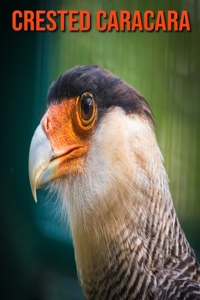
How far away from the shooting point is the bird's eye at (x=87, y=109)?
89 cm

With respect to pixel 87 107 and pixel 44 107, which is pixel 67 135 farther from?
pixel 44 107

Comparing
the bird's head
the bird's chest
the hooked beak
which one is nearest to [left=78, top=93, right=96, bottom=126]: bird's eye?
the bird's head

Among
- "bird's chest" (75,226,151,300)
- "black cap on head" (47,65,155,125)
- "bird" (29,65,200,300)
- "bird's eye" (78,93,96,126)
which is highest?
"black cap on head" (47,65,155,125)

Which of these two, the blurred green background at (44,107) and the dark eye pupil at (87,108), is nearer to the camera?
the dark eye pupil at (87,108)

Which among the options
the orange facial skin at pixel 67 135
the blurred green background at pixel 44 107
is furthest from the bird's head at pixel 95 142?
the blurred green background at pixel 44 107

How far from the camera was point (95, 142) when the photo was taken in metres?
0.89

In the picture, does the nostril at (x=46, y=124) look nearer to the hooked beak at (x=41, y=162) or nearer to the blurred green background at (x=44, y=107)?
the hooked beak at (x=41, y=162)

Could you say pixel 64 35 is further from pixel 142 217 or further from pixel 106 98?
pixel 142 217

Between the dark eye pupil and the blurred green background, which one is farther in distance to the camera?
the blurred green background

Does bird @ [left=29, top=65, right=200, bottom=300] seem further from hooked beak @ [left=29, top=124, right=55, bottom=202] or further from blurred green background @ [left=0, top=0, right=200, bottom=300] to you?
blurred green background @ [left=0, top=0, right=200, bottom=300]

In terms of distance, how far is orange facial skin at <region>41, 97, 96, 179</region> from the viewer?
887mm

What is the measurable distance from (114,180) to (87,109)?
0.68 ft

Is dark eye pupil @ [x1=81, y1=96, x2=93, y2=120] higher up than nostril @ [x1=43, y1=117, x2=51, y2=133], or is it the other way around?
dark eye pupil @ [x1=81, y1=96, x2=93, y2=120]

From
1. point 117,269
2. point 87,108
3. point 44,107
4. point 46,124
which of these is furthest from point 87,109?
point 117,269
